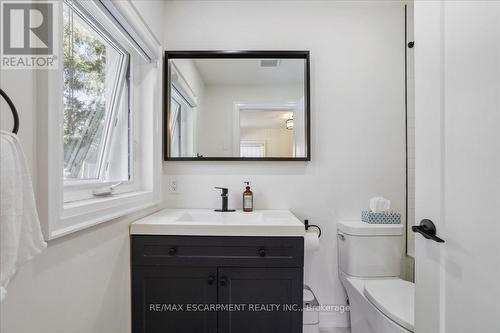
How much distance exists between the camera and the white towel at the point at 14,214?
530 mm

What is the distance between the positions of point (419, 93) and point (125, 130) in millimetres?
1555

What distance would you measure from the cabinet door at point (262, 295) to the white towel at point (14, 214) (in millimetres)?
925

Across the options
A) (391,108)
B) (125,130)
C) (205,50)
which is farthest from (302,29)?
(125,130)

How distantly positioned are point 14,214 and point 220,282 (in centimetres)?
101

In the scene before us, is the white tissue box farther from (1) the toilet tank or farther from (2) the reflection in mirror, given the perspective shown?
(2) the reflection in mirror

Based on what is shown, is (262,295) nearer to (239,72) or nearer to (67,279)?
(67,279)

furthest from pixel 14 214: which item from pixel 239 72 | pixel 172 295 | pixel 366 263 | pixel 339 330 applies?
pixel 339 330

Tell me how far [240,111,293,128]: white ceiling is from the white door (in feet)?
3.06

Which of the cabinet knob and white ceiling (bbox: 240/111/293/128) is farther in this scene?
white ceiling (bbox: 240/111/293/128)

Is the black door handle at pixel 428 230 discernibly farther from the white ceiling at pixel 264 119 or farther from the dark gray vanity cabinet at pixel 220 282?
the white ceiling at pixel 264 119

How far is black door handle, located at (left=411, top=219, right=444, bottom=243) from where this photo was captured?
2.96ft

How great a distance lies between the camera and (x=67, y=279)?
2.89ft

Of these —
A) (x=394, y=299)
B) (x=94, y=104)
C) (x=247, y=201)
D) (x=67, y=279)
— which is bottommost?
(x=394, y=299)

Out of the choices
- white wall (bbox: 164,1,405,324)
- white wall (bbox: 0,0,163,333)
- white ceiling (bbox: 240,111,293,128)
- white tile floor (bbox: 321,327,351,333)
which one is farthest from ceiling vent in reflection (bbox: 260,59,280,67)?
white tile floor (bbox: 321,327,351,333)
